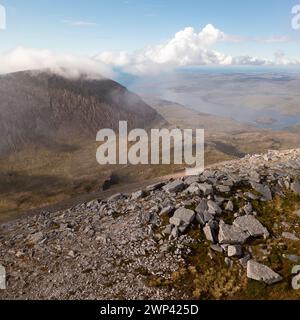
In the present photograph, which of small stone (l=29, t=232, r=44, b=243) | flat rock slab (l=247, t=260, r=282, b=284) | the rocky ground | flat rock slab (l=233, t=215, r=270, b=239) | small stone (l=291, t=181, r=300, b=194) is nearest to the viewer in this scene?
the rocky ground

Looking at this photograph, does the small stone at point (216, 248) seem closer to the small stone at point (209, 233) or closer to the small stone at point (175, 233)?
the small stone at point (209, 233)

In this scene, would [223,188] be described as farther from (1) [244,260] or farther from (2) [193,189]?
(1) [244,260]

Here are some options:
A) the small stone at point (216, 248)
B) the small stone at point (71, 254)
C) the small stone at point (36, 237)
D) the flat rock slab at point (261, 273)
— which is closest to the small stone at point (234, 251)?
the small stone at point (216, 248)

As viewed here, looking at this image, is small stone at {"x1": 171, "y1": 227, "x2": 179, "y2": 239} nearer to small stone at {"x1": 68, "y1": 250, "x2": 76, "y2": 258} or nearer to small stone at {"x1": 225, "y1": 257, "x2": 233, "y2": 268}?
small stone at {"x1": 225, "y1": 257, "x2": 233, "y2": 268}

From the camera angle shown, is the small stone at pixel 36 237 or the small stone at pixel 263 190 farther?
the small stone at pixel 263 190

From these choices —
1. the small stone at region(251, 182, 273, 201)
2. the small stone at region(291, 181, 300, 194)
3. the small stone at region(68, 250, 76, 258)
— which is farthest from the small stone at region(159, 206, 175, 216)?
the small stone at region(291, 181, 300, 194)
